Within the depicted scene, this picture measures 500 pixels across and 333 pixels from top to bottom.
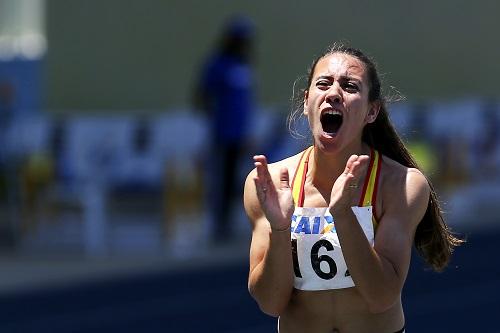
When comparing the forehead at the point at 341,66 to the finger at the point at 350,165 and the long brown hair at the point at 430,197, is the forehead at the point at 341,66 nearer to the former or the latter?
the long brown hair at the point at 430,197

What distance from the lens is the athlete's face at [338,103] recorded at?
3867mm

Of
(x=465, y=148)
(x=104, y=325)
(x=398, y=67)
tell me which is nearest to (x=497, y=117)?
(x=465, y=148)

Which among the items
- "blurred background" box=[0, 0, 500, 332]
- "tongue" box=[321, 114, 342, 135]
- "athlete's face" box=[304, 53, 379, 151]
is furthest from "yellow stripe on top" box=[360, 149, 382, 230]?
"blurred background" box=[0, 0, 500, 332]

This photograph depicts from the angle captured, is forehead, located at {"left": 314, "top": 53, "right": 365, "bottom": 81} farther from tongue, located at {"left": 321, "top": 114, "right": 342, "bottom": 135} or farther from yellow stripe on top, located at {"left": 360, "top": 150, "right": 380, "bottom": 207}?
yellow stripe on top, located at {"left": 360, "top": 150, "right": 380, "bottom": 207}

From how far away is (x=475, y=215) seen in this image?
16312mm

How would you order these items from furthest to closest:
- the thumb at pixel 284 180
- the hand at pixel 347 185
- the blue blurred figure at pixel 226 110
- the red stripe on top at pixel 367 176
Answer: the blue blurred figure at pixel 226 110 → the red stripe on top at pixel 367 176 → the thumb at pixel 284 180 → the hand at pixel 347 185

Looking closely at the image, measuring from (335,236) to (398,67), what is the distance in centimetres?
1609

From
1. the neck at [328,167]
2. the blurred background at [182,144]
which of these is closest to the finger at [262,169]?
the neck at [328,167]

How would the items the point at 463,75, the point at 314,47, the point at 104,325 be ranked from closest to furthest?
the point at 104,325 < the point at 314,47 < the point at 463,75

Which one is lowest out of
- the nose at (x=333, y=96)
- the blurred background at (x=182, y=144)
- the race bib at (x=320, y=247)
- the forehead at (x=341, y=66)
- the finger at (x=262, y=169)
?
the blurred background at (x=182, y=144)

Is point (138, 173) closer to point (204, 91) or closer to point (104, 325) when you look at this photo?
point (204, 91)

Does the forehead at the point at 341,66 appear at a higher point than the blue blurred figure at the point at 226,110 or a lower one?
higher

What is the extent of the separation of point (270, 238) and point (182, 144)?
10.7 meters

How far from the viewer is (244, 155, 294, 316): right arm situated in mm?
3760
